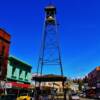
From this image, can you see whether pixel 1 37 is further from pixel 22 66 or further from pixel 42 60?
pixel 22 66

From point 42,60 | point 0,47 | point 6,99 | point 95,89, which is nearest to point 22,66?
point 42,60

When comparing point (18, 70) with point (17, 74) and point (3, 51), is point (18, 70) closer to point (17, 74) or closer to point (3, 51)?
point (17, 74)

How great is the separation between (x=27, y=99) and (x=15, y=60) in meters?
10.1

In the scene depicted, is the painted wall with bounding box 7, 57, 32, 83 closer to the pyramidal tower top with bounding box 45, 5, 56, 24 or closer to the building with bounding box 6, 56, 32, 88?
the building with bounding box 6, 56, 32, 88

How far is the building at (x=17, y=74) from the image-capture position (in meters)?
47.2

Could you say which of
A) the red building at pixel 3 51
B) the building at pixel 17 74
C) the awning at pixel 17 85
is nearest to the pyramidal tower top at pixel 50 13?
the red building at pixel 3 51

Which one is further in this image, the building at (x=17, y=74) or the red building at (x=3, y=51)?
the building at (x=17, y=74)

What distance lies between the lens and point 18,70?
51.9 m

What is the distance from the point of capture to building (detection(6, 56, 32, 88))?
47.2m

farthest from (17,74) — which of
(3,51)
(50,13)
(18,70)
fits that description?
(50,13)

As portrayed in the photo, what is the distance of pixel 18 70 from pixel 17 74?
2.57 feet

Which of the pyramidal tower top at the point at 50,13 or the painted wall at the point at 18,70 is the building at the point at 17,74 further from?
the pyramidal tower top at the point at 50,13

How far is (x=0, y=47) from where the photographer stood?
4378 centimetres

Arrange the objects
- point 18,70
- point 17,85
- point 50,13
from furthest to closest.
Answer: point 18,70 → point 17,85 → point 50,13
